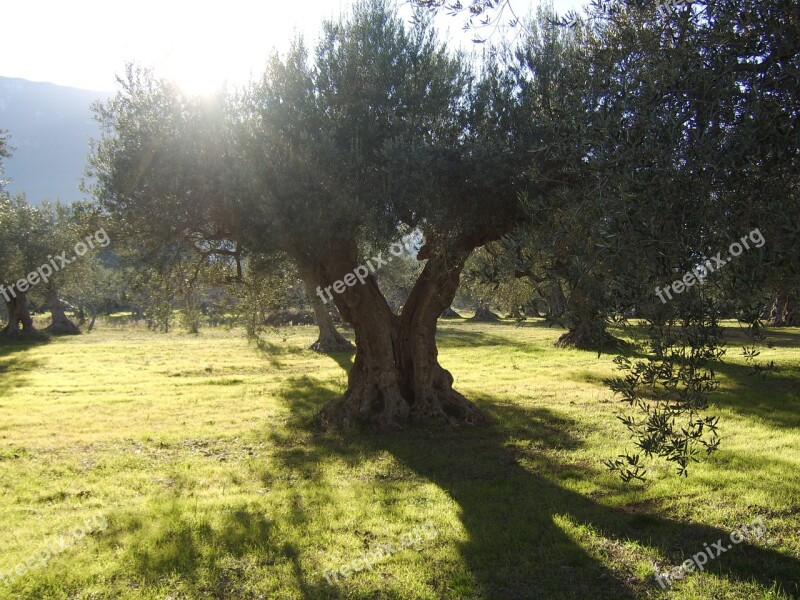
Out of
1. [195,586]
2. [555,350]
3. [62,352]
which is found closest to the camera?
[195,586]

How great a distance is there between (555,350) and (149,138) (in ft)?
79.5

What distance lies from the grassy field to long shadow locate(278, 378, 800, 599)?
1.3 inches

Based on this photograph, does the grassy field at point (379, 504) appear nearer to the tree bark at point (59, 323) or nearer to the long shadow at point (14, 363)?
the long shadow at point (14, 363)

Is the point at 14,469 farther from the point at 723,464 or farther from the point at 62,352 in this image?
the point at 62,352

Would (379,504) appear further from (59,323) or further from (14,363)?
(59,323)

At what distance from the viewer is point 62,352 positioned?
111 feet

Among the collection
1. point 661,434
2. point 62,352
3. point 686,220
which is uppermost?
point 686,220

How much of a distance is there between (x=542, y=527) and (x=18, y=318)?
149 feet

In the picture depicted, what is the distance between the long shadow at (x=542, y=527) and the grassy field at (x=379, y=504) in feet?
0.11

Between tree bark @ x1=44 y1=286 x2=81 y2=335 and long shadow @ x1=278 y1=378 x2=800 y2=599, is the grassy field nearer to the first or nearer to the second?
long shadow @ x1=278 y1=378 x2=800 y2=599

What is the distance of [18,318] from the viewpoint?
42.2 meters

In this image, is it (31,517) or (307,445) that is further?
(307,445)

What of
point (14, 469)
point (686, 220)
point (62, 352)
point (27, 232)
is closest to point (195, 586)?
point (686, 220)

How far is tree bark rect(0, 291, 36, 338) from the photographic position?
41.0 m
